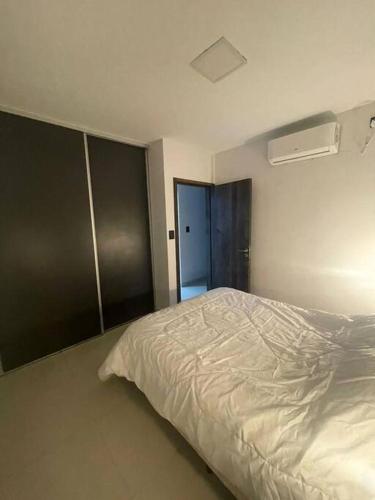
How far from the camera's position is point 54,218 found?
213cm

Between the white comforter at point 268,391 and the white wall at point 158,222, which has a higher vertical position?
the white wall at point 158,222

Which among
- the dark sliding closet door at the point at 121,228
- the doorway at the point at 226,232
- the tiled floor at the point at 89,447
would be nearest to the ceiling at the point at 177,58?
the dark sliding closet door at the point at 121,228

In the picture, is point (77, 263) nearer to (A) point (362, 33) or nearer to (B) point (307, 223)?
(B) point (307, 223)

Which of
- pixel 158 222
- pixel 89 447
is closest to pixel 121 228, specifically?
pixel 158 222

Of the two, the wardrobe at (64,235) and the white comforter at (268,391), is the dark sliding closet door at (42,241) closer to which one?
the wardrobe at (64,235)

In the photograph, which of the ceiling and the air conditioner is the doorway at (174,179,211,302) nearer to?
the air conditioner

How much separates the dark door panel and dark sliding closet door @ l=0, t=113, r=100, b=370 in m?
1.82

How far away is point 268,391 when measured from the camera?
0.99 m

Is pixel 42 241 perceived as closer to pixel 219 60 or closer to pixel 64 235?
pixel 64 235

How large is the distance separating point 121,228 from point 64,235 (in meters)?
0.66

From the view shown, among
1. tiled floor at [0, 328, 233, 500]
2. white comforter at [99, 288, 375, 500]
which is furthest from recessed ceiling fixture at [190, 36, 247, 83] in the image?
tiled floor at [0, 328, 233, 500]

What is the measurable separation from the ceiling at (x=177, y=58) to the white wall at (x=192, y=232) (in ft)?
7.17

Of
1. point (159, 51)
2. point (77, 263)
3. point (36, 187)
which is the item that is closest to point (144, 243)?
point (77, 263)

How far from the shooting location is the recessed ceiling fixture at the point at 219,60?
1.27 m
